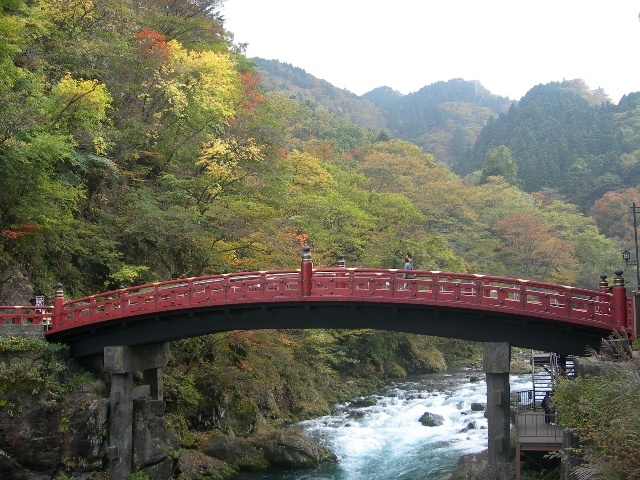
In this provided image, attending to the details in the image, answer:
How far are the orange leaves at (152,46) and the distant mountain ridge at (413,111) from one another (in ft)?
310

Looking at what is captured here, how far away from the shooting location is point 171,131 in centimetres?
3406

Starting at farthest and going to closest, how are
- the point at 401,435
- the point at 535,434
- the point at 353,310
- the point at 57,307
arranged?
the point at 401,435 → the point at 57,307 → the point at 353,310 → the point at 535,434

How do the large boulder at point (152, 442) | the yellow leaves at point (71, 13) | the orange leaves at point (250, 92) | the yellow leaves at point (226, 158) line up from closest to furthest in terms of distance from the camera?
the large boulder at point (152, 442) < the yellow leaves at point (226, 158) < the yellow leaves at point (71, 13) < the orange leaves at point (250, 92)

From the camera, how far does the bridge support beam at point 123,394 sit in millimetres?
22328

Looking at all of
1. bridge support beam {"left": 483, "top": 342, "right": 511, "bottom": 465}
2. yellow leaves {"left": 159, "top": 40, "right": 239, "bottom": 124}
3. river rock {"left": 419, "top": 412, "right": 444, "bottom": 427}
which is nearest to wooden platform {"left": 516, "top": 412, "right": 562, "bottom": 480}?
bridge support beam {"left": 483, "top": 342, "right": 511, "bottom": 465}

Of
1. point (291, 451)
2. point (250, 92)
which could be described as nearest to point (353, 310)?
point (291, 451)

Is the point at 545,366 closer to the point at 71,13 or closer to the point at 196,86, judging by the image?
the point at 196,86

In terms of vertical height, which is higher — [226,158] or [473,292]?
[226,158]

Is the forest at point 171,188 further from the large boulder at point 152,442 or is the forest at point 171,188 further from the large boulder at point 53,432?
the large boulder at point 53,432

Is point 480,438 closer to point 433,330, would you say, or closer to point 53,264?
point 433,330

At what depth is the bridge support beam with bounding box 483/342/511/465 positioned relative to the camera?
2058 centimetres

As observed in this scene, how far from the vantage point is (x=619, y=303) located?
61.9 feet

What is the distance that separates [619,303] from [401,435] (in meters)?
14.9

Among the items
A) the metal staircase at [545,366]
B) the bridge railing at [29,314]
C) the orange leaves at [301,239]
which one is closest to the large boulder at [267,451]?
the bridge railing at [29,314]
